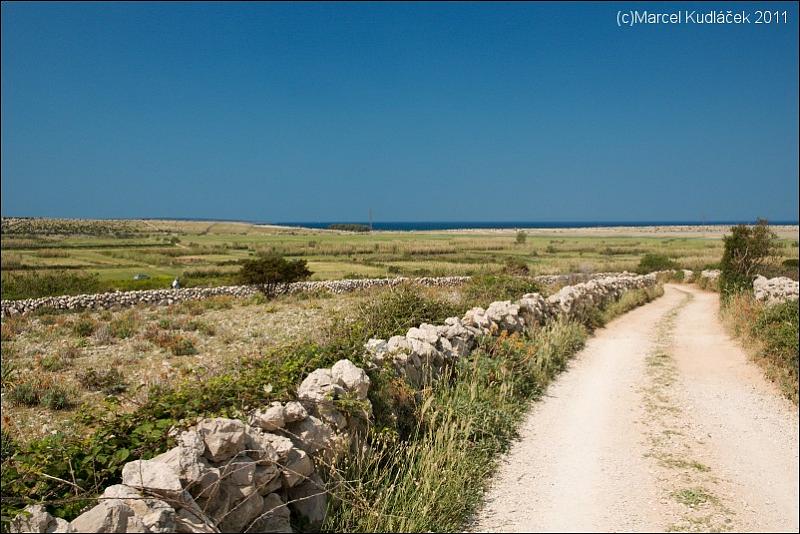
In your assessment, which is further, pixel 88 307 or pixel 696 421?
pixel 88 307

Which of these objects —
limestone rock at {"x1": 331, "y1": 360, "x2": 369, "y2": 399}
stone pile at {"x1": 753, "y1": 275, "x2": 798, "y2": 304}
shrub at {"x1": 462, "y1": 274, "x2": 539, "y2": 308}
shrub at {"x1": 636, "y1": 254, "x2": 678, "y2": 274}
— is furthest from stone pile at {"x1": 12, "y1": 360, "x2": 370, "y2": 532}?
shrub at {"x1": 636, "y1": 254, "x2": 678, "y2": 274}

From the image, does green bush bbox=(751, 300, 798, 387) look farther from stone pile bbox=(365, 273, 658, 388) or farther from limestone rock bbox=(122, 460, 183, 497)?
limestone rock bbox=(122, 460, 183, 497)

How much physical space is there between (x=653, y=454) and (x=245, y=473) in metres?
5.12

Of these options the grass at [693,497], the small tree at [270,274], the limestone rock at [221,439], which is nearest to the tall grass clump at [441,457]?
the limestone rock at [221,439]

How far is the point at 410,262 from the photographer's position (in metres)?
47.3

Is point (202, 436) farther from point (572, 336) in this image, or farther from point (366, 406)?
point (572, 336)

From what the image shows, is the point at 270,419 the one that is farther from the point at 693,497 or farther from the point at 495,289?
the point at 495,289

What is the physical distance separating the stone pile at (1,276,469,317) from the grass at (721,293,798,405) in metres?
11.1

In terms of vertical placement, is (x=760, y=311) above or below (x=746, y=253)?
below

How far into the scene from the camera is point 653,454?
6.55 metres

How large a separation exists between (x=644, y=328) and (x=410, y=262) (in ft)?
105

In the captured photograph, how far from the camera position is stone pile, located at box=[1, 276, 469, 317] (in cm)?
2689

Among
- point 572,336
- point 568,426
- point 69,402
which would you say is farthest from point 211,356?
point 568,426

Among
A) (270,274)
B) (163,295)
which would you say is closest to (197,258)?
(163,295)
